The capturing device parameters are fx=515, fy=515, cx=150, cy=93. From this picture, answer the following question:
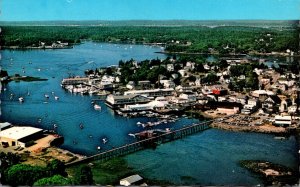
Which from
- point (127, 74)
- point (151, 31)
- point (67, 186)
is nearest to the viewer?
point (67, 186)

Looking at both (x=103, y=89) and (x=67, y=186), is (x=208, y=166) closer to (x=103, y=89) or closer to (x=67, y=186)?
(x=67, y=186)

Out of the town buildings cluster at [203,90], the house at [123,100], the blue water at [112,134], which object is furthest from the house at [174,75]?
the house at [123,100]

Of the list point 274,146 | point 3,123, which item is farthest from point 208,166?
point 3,123

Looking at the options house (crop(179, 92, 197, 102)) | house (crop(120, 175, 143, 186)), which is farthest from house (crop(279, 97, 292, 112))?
house (crop(120, 175, 143, 186))

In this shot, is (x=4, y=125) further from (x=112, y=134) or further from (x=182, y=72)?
(x=182, y=72)

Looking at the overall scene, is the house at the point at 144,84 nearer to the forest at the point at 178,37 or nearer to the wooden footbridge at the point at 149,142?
the forest at the point at 178,37

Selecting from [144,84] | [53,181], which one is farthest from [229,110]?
[53,181]
